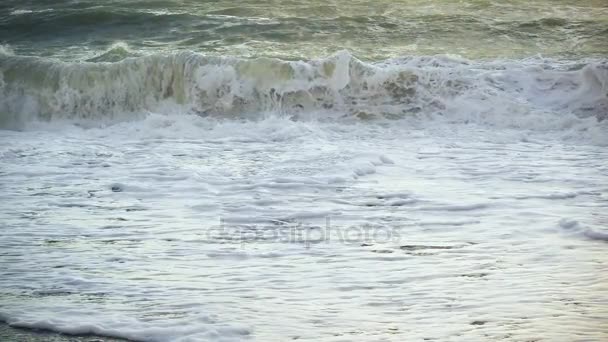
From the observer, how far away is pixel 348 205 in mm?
6949

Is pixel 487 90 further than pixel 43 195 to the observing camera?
Yes

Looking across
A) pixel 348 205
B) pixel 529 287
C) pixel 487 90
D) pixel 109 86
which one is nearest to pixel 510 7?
pixel 487 90

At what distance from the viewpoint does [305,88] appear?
39.2 ft

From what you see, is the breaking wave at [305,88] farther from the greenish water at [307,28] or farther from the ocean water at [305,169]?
the greenish water at [307,28]

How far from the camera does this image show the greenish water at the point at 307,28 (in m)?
13.6

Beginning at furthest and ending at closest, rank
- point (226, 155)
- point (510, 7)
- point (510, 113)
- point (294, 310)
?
1. point (510, 7)
2. point (510, 113)
3. point (226, 155)
4. point (294, 310)

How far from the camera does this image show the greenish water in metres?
13.6

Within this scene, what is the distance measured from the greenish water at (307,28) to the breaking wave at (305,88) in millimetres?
881

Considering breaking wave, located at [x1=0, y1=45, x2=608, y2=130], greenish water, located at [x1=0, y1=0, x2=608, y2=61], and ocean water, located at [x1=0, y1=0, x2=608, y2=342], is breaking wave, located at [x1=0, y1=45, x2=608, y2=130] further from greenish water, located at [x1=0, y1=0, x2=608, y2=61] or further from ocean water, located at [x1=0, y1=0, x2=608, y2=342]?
greenish water, located at [x1=0, y1=0, x2=608, y2=61]

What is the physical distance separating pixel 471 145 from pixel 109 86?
5.21 m

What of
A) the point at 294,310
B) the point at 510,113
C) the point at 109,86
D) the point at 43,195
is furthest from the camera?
the point at 109,86

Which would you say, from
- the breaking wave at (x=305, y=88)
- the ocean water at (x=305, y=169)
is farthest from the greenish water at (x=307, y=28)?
the breaking wave at (x=305, y=88)

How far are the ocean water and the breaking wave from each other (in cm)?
3

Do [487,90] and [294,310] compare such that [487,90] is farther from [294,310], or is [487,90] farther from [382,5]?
[294,310]
